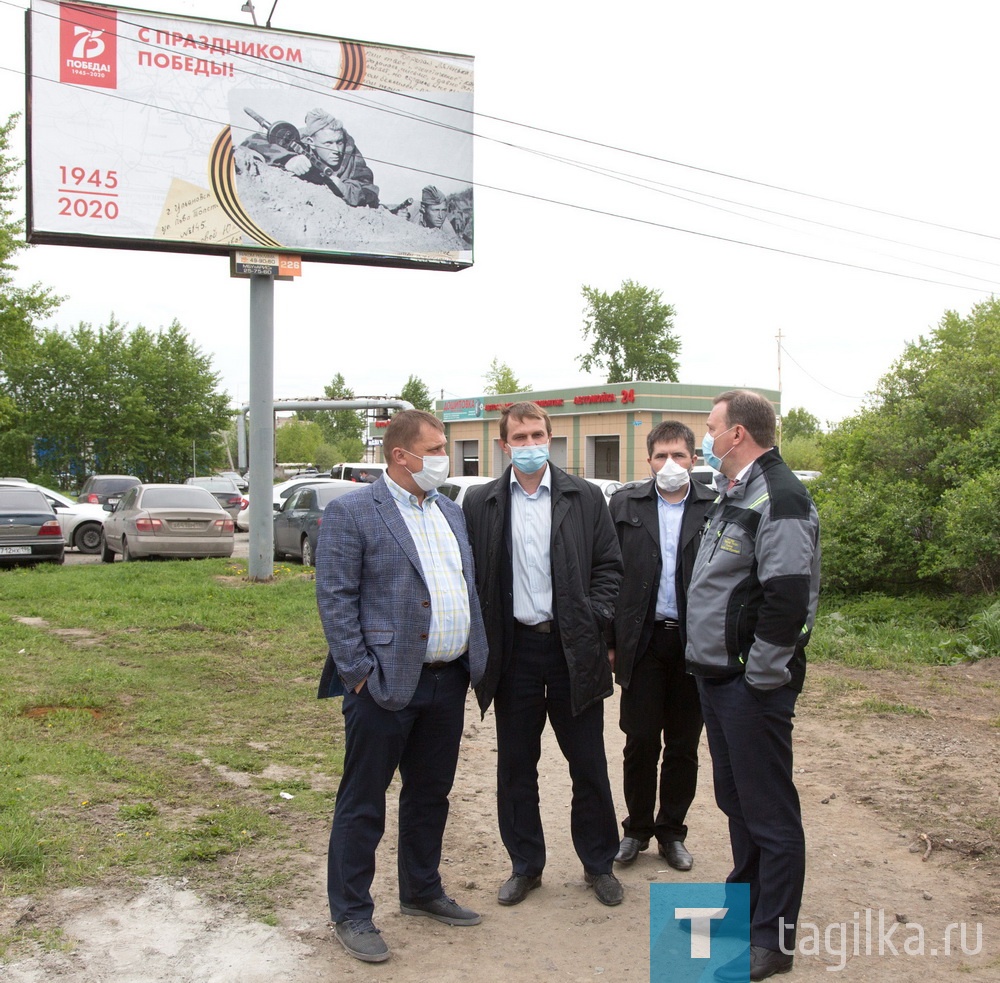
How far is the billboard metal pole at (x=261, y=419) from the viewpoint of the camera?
604 inches

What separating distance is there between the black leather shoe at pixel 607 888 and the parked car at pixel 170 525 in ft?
48.6

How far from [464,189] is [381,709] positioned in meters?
13.6

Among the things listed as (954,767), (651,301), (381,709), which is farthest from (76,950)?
(651,301)

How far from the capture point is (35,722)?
672 cm

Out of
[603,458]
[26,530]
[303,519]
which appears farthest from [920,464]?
[603,458]

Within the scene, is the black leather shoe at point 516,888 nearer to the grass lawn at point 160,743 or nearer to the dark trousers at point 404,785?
the dark trousers at point 404,785

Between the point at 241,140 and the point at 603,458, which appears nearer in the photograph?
the point at 241,140

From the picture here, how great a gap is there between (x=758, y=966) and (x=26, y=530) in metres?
Result: 15.7

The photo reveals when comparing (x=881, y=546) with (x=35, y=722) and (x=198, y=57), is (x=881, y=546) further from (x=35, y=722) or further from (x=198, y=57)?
(x=198, y=57)

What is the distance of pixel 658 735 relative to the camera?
488 cm

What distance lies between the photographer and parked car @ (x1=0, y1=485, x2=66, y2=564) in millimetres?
16531

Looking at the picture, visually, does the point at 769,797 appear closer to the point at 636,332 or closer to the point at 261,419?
the point at 261,419
